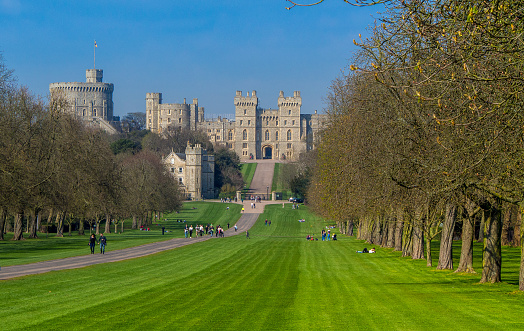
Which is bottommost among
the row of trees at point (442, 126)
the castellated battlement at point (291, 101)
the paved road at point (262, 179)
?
the row of trees at point (442, 126)

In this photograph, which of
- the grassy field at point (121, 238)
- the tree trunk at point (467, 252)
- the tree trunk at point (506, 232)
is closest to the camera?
the tree trunk at point (467, 252)

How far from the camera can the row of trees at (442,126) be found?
11.1 metres

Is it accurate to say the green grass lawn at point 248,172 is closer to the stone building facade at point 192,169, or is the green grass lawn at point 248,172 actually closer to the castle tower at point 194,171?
the stone building facade at point 192,169

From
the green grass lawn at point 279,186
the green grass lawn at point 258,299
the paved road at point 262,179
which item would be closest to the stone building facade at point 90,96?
the paved road at point 262,179

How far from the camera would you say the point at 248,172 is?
502 ft

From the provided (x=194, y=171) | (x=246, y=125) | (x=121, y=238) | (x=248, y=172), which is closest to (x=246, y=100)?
(x=246, y=125)

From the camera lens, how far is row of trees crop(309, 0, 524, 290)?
36.3ft

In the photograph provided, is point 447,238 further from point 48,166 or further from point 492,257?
point 48,166

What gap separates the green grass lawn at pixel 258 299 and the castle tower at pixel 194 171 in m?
92.0

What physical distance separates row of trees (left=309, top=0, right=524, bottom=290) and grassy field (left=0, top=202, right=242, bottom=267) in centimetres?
1567

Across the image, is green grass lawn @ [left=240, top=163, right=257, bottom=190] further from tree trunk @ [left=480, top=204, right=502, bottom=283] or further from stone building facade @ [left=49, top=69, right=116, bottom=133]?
tree trunk @ [left=480, top=204, right=502, bottom=283]

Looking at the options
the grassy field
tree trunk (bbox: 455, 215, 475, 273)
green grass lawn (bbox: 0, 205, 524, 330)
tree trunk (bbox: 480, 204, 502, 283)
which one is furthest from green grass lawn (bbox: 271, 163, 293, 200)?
tree trunk (bbox: 480, 204, 502, 283)

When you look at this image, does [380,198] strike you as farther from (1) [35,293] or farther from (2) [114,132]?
(2) [114,132]

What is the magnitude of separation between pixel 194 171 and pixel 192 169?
0.54m
